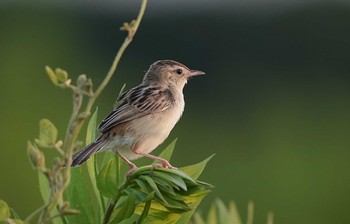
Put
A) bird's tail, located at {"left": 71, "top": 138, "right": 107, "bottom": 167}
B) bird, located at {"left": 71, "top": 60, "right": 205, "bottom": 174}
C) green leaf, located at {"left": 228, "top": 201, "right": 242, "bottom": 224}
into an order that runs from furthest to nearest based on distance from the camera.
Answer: bird, located at {"left": 71, "top": 60, "right": 205, "bottom": 174} < bird's tail, located at {"left": 71, "top": 138, "right": 107, "bottom": 167} < green leaf, located at {"left": 228, "top": 201, "right": 242, "bottom": 224}

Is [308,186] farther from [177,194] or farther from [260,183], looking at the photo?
[177,194]

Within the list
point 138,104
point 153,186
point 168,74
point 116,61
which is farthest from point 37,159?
point 168,74

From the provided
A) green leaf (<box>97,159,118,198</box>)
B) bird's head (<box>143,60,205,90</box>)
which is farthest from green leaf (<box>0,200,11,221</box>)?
bird's head (<box>143,60,205,90</box>)

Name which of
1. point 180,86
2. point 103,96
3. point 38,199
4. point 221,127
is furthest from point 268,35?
point 180,86

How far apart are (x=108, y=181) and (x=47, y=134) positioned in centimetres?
59

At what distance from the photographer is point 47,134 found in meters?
1.88

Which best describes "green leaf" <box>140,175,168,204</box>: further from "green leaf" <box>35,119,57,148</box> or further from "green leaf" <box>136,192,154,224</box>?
"green leaf" <box>35,119,57,148</box>

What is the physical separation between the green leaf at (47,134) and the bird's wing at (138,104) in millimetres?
2590

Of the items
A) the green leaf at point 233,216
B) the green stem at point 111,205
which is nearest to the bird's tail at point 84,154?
the green stem at point 111,205

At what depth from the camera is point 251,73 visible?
35.5 m

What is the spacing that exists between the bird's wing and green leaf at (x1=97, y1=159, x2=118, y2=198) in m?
1.98

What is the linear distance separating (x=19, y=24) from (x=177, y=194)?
3343cm

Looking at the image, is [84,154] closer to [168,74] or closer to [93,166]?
[93,166]

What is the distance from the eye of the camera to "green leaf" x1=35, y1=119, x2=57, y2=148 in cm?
186
